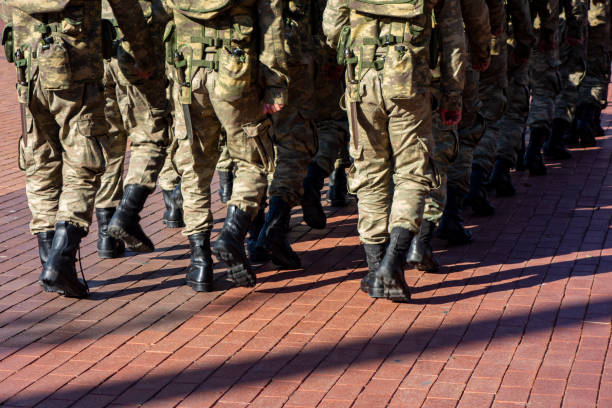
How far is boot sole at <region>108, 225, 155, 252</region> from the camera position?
20.9 ft

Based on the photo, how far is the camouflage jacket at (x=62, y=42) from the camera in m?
5.45

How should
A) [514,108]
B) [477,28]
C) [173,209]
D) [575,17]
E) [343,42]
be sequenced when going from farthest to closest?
[575,17], [514,108], [173,209], [477,28], [343,42]

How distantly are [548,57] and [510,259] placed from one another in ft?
11.1

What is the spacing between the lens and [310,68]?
261 inches

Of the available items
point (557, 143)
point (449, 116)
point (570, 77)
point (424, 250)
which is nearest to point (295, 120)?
point (449, 116)

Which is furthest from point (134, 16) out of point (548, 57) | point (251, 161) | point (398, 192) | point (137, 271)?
point (548, 57)

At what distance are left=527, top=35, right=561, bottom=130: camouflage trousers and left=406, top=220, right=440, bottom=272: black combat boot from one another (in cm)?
333

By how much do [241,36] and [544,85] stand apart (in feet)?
14.8

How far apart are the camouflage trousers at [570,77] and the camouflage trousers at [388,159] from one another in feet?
16.0

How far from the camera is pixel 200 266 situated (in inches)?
229

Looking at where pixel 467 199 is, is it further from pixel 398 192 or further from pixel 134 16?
pixel 134 16

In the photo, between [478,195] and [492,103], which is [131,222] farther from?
[492,103]

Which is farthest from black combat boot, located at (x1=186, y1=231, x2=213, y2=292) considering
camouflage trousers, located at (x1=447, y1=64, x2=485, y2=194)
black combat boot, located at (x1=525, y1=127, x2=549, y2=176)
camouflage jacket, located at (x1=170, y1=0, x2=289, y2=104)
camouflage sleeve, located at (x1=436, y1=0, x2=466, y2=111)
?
black combat boot, located at (x1=525, y1=127, x2=549, y2=176)

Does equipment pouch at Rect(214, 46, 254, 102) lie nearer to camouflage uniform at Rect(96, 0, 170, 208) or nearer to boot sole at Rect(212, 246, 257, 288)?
boot sole at Rect(212, 246, 257, 288)
